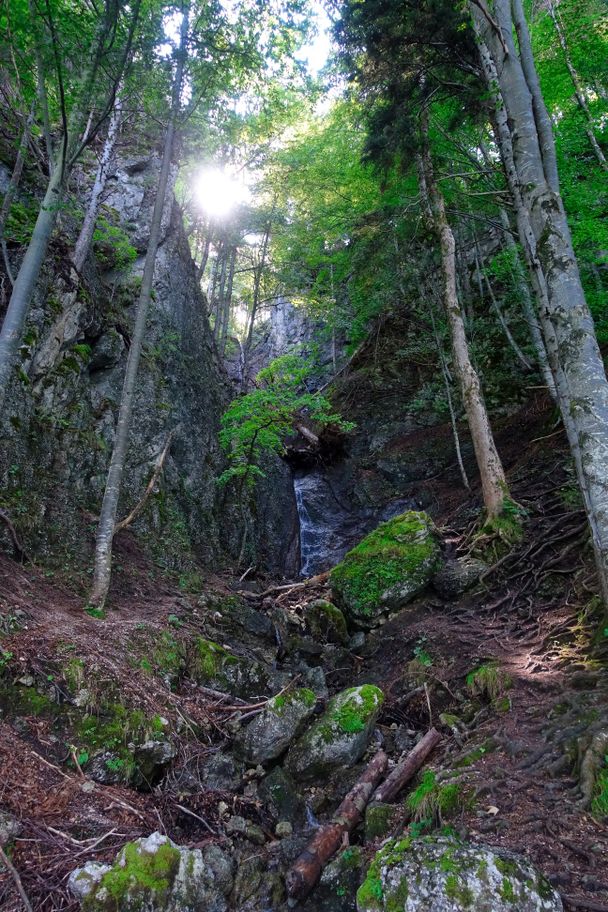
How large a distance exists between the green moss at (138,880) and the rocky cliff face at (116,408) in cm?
457

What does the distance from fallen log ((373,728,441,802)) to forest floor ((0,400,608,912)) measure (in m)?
0.13

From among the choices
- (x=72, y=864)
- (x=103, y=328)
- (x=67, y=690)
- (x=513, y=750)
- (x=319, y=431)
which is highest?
(x=103, y=328)

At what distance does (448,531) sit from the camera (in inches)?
405

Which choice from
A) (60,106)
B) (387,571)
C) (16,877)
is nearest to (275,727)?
(16,877)

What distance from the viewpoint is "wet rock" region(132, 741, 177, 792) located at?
4137 mm

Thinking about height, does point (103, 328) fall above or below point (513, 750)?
above

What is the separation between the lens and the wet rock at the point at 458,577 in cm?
805

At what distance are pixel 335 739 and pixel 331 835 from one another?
1145mm

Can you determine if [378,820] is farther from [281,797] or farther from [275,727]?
[275,727]

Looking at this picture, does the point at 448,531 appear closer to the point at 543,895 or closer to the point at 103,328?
the point at 543,895

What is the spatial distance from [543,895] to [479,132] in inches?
613

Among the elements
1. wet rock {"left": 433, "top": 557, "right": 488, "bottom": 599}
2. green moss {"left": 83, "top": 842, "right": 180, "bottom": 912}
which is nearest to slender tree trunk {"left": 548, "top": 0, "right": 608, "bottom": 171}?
wet rock {"left": 433, "top": 557, "right": 488, "bottom": 599}

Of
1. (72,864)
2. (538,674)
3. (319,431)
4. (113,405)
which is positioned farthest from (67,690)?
(319,431)

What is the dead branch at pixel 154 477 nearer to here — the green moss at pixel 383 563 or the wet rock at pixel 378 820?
the green moss at pixel 383 563
